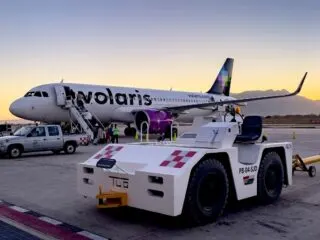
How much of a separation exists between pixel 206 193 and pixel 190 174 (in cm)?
52

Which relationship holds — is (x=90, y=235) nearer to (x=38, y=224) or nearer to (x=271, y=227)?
(x=38, y=224)

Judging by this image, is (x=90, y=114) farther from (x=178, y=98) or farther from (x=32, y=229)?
(x=32, y=229)

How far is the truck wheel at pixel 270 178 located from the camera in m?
6.74

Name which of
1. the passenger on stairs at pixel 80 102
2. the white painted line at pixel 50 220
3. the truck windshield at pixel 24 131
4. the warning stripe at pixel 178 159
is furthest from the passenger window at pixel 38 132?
the warning stripe at pixel 178 159

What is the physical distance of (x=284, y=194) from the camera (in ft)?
25.5

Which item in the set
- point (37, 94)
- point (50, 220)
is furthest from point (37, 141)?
point (50, 220)

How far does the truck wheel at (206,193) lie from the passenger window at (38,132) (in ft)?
41.1

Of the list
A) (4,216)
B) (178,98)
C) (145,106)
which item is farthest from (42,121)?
(4,216)

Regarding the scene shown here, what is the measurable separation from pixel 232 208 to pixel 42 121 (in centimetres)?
2035

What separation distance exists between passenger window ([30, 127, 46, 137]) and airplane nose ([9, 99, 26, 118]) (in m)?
7.54

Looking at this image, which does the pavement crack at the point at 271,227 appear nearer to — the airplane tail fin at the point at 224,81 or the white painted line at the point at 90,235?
the white painted line at the point at 90,235

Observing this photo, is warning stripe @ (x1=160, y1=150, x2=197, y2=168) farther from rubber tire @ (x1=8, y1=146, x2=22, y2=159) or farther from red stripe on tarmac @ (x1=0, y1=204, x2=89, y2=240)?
rubber tire @ (x1=8, y1=146, x2=22, y2=159)

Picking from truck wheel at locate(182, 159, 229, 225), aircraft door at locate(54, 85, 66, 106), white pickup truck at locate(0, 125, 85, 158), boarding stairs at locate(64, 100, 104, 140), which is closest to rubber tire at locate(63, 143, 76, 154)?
white pickup truck at locate(0, 125, 85, 158)

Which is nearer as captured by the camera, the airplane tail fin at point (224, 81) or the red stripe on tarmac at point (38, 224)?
the red stripe on tarmac at point (38, 224)
